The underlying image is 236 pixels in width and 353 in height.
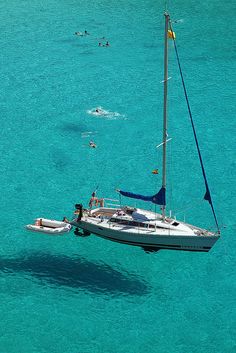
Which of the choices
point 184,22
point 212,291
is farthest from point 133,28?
point 212,291

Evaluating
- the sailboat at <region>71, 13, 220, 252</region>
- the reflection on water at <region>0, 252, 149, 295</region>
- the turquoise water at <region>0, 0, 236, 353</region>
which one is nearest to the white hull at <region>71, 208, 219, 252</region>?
the sailboat at <region>71, 13, 220, 252</region>

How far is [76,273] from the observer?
5828 cm

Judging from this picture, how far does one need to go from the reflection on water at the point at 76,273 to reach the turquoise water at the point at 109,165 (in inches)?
4.7

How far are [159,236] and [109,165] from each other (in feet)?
63.9

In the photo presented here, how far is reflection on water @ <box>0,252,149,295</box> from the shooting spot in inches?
2233

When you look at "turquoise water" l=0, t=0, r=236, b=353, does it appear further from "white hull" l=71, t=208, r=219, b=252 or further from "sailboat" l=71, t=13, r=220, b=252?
"sailboat" l=71, t=13, r=220, b=252

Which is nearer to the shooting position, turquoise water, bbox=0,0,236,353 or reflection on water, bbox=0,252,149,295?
turquoise water, bbox=0,0,236,353

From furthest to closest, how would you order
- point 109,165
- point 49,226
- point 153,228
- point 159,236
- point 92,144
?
point 92,144 → point 109,165 → point 49,226 → point 153,228 → point 159,236

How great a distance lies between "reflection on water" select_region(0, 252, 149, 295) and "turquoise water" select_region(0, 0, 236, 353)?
12cm

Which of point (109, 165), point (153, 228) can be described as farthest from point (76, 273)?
point (109, 165)

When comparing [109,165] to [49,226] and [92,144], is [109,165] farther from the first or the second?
[49,226]

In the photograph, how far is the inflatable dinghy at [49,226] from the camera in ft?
202

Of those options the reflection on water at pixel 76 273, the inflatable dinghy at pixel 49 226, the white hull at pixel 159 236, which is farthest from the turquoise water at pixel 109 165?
the white hull at pixel 159 236

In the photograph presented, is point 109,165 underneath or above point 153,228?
above
